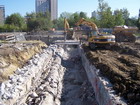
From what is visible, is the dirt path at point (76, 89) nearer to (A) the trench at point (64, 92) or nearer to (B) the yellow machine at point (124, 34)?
(A) the trench at point (64, 92)

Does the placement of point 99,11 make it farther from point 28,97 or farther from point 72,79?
point 28,97

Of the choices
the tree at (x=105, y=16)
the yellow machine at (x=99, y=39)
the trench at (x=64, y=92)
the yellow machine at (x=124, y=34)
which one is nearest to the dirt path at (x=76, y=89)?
the trench at (x=64, y=92)

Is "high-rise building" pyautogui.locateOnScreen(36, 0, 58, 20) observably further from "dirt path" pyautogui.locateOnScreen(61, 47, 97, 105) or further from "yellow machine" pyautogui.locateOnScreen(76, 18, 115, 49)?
"dirt path" pyautogui.locateOnScreen(61, 47, 97, 105)

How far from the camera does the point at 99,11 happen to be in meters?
52.1

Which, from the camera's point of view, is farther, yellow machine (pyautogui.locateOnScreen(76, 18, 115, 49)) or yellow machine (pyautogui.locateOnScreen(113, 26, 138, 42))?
yellow machine (pyautogui.locateOnScreen(113, 26, 138, 42))

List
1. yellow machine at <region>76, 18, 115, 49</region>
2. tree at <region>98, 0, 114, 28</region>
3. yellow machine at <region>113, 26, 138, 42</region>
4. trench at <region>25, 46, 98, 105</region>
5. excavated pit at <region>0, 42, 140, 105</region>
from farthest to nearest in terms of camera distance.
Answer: tree at <region>98, 0, 114, 28</region>, yellow machine at <region>113, 26, 138, 42</region>, yellow machine at <region>76, 18, 115, 49</region>, trench at <region>25, 46, 98, 105</region>, excavated pit at <region>0, 42, 140, 105</region>

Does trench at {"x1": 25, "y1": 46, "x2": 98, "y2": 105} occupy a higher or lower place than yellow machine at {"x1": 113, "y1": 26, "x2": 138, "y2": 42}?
lower

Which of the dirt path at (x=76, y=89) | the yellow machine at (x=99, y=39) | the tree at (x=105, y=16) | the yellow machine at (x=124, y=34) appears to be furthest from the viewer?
the tree at (x=105, y=16)

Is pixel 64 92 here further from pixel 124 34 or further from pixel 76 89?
pixel 124 34

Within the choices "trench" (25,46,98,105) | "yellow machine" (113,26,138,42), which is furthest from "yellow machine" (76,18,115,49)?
"yellow machine" (113,26,138,42)

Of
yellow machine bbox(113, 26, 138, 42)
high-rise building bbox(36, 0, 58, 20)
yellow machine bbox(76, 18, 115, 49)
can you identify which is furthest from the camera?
high-rise building bbox(36, 0, 58, 20)

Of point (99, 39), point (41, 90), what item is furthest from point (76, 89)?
point (99, 39)

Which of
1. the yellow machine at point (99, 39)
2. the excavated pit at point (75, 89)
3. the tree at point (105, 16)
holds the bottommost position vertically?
the excavated pit at point (75, 89)

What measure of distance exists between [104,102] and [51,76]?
14.3 feet
